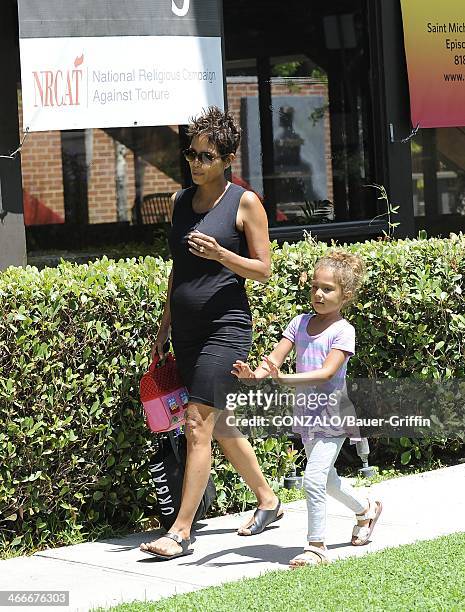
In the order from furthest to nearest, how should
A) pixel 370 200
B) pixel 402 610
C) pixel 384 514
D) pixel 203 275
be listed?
pixel 370 200, pixel 384 514, pixel 203 275, pixel 402 610

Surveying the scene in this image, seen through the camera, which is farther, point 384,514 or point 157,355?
point 384,514

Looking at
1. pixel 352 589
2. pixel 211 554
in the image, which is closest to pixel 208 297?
pixel 211 554

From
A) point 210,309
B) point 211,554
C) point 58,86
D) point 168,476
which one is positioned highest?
point 58,86

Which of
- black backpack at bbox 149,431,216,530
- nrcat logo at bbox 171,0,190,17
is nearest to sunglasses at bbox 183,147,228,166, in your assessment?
black backpack at bbox 149,431,216,530

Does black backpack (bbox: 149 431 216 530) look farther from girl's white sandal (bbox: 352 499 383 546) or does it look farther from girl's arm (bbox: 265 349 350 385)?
girl's arm (bbox: 265 349 350 385)

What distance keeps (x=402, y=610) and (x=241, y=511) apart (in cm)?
223

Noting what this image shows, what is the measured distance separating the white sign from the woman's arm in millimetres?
2321

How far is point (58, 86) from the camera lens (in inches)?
287

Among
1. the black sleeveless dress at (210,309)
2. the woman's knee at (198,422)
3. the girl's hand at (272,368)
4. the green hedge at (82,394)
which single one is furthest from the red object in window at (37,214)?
the girl's hand at (272,368)

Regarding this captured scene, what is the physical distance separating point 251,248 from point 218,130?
0.57 meters

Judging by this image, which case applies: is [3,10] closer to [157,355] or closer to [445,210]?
[157,355]

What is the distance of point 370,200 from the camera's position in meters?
9.08

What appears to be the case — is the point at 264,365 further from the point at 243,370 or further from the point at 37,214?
the point at 37,214

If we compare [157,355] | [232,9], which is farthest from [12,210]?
[232,9]
